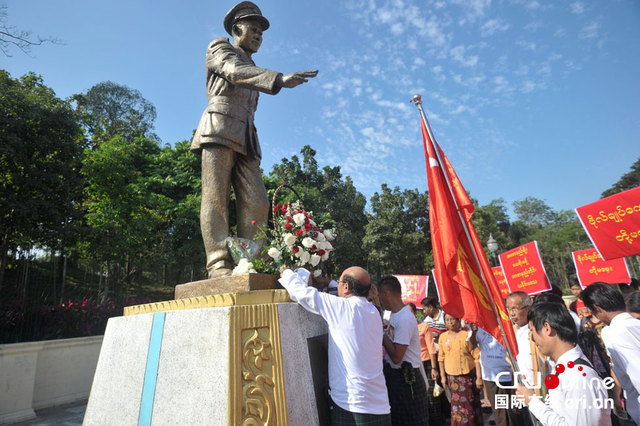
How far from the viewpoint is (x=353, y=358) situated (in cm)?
219

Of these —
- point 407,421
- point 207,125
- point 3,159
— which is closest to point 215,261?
point 207,125

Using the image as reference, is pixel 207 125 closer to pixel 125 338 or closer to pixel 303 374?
pixel 125 338

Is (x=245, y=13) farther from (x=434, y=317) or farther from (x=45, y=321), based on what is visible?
(x=45, y=321)

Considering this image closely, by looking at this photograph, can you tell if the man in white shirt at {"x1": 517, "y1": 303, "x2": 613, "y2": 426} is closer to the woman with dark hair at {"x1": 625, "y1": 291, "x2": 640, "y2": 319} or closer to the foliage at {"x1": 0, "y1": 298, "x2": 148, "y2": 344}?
the woman with dark hair at {"x1": 625, "y1": 291, "x2": 640, "y2": 319}

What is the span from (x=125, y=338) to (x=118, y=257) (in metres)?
7.97

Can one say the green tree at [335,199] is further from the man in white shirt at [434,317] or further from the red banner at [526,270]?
the man in white shirt at [434,317]

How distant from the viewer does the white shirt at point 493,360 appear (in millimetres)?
3878

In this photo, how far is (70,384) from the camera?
6574 mm

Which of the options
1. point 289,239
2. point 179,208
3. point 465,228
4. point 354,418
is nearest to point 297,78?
point 289,239

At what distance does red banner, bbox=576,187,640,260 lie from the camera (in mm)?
5137

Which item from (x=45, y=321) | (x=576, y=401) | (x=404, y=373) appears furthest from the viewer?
(x=45, y=321)

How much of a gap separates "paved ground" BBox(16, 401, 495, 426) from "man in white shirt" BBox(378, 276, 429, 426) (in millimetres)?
3199

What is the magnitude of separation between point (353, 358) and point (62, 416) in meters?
5.97

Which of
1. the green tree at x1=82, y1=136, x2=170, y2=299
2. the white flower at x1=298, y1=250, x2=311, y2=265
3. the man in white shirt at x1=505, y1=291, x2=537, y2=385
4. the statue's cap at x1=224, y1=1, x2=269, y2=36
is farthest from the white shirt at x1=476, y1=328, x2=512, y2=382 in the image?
the green tree at x1=82, y1=136, x2=170, y2=299
